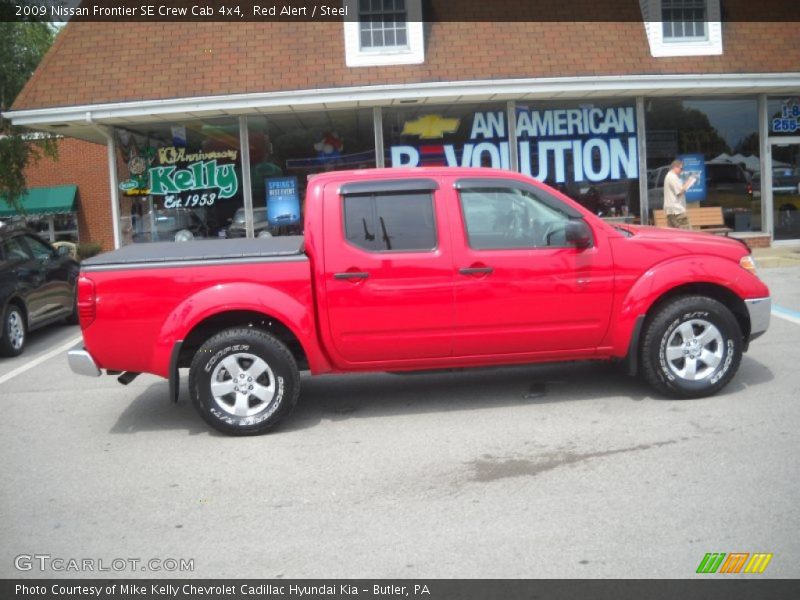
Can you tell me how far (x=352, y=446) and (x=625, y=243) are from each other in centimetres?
260

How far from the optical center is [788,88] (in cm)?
1488

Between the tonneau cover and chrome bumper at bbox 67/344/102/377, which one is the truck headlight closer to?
the tonneau cover

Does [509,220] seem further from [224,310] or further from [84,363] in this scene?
[84,363]

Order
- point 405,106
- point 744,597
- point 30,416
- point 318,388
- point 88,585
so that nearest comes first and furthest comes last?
point 744,597
point 88,585
point 30,416
point 318,388
point 405,106

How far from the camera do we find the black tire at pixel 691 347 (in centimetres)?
620

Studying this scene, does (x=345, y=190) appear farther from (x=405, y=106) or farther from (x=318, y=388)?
(x=405, y=106)

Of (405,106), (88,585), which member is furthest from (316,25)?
(88,585)

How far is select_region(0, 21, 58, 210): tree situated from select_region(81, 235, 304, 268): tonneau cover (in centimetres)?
1264

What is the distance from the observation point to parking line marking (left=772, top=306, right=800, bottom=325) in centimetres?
939

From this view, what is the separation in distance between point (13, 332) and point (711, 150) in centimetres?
1251

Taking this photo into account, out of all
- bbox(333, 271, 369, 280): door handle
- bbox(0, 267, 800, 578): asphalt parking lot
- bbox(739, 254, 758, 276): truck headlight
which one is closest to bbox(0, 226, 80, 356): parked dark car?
bbox(0, 267, 800, 578): asphalt parking lot

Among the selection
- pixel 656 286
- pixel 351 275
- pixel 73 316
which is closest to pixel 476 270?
pixel 351 275

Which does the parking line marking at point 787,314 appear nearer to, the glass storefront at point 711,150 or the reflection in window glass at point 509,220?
the reflection in window glass at point 509,220

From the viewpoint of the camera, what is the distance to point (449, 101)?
14.4 metres
